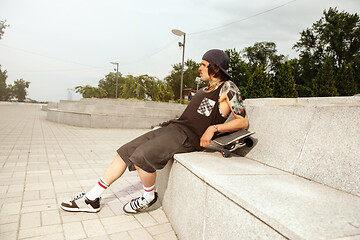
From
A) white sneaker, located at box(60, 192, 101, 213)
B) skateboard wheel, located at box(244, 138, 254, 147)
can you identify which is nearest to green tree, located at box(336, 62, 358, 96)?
skateboard wheel, located at box(244, 138, 254, 147)

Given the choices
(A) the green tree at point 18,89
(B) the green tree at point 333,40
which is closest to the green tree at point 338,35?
(B) the green tree at point 333,40

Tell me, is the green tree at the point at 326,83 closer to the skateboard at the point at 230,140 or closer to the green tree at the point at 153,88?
the green tree at the point at 153,88

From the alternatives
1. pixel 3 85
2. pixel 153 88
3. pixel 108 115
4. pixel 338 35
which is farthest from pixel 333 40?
pixel 3 85

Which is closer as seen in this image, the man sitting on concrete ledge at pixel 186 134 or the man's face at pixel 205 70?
the man sitting on concrete ledge at pixel 186 134

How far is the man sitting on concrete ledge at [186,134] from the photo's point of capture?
2.51 meters

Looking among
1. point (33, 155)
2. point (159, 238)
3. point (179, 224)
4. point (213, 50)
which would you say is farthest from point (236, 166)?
point (33, 155)

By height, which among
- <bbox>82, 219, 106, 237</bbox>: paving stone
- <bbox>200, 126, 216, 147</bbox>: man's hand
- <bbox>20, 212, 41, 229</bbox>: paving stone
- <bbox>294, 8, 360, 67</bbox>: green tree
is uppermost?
<bbox>294, 8, 360, 67</bbox>: green tree

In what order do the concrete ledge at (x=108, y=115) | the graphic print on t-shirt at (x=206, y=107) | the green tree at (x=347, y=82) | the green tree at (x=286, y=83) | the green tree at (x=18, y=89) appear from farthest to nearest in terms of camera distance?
1. the green tree at (x=18, y=89)
2. the green tree at (x=347, y=82)
3. the green tree at (x=286, y=83)
4. the concrete ledge at (x=108, y=115)
5. the graphic print on t-shirt at (x=206, y=107)

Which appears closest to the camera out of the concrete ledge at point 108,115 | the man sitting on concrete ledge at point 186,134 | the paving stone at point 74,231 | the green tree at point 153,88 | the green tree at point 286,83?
the paving stone at point 74,231

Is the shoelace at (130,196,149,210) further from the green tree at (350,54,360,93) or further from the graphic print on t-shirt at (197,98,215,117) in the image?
the green tree at (350,54,360,93)

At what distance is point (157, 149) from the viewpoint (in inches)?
98.0

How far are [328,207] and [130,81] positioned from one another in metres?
36.0

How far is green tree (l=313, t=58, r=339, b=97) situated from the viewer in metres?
27.8

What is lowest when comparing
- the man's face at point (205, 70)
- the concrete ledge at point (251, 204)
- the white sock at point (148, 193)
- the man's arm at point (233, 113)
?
the white sock at point (148, 193)
